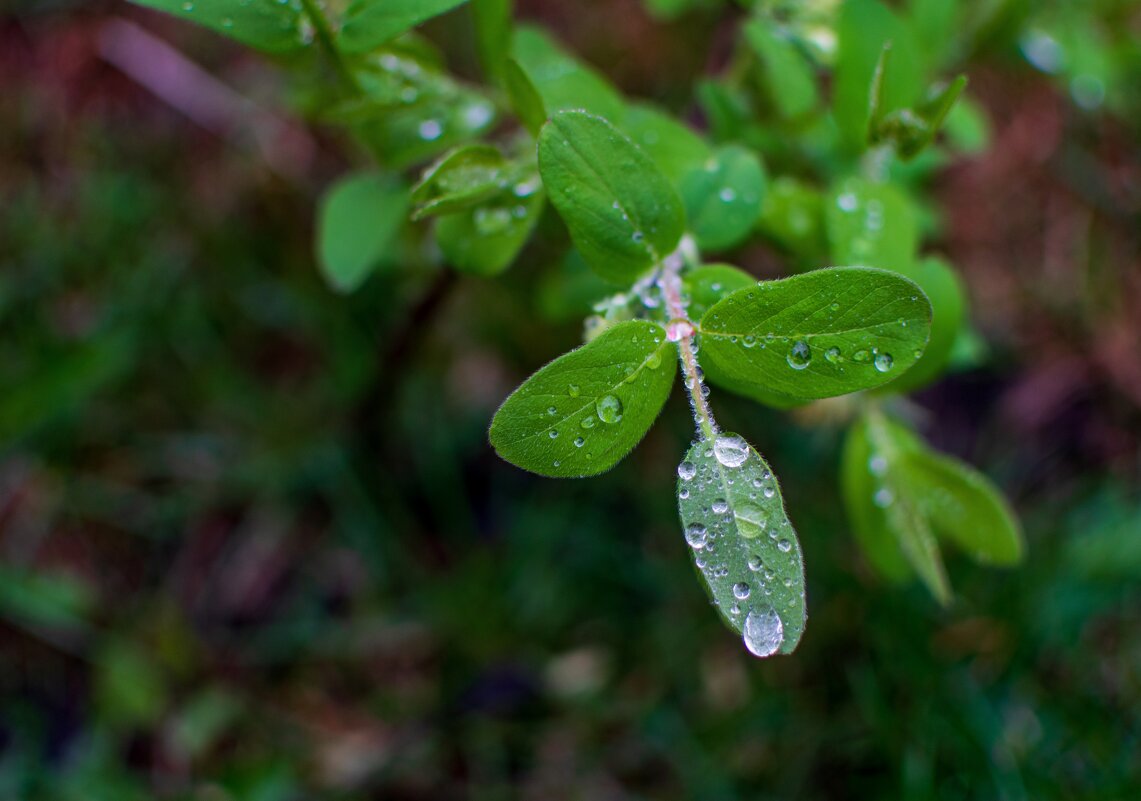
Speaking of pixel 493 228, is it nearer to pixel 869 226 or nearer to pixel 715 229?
pixel 715 229

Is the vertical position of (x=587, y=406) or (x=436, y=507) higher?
(x=587, y=406)

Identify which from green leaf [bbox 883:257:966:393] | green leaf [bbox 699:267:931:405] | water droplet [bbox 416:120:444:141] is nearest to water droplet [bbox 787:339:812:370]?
green leaf [bbox 699:267:931:405]

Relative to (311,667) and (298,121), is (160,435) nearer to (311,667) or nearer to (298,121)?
(311,667)

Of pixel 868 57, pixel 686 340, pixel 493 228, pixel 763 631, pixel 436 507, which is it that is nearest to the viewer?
pixel 763 631

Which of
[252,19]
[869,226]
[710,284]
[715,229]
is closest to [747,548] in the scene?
[710,284]

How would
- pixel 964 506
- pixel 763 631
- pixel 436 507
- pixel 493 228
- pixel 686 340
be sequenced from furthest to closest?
pixel 436 507 < pixel 964 506 < pixel 493 228 < pixel 686 340 < pixel 763 631

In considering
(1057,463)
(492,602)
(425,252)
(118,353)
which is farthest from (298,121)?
(1057,463)

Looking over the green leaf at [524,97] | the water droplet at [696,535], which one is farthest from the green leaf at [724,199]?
the water droplet at [696,535]
